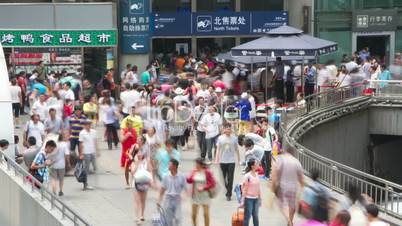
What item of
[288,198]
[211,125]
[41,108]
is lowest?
[288,198]

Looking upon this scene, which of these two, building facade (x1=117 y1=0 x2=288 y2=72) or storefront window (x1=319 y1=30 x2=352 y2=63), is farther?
storefront window (x1=319 y1=30 x2=352 y2=63)

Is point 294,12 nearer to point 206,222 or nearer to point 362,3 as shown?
point 362,3

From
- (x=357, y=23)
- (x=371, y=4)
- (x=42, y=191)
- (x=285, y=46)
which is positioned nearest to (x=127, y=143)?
(x=42, y=191)

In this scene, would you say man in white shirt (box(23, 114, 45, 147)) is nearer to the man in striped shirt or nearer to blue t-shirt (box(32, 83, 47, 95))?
the man in striped shirt

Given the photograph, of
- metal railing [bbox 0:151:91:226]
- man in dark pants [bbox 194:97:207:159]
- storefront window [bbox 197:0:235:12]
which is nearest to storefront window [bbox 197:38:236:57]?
storefront window [bbox 197:0:235:12]

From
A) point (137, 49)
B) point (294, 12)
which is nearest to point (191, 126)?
point (137, 49)

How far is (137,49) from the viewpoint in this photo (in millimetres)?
35250

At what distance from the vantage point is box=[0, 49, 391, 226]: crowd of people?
14953mm

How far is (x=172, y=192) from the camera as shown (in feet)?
48.5

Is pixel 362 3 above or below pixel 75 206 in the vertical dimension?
above

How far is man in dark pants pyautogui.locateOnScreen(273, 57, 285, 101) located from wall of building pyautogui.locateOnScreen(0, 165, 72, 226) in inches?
443

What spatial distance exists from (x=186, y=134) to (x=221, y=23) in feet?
54.1

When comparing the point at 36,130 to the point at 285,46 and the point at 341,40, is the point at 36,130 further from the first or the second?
the point at 341,40

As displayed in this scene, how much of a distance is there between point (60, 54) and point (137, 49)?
3703mm
